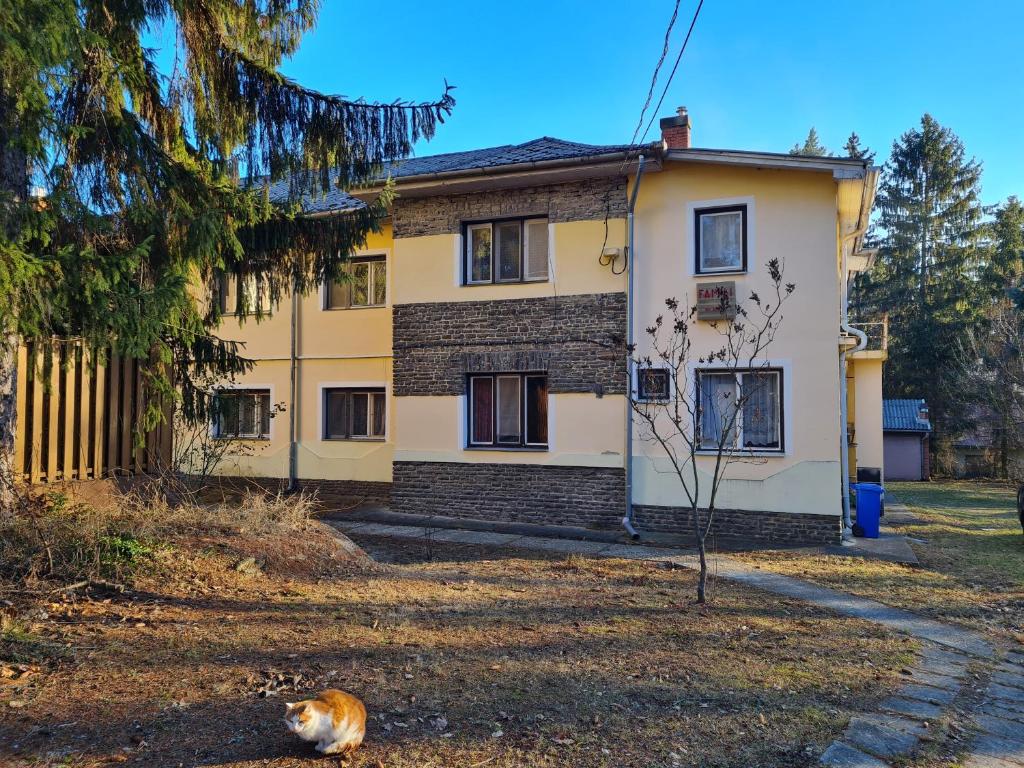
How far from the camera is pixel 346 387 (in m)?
14.2

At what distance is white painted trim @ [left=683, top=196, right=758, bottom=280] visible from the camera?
34.9 ft

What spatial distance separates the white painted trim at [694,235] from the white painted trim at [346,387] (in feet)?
20.7

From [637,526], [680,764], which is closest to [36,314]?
[680,764]

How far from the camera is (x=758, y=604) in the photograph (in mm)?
6703

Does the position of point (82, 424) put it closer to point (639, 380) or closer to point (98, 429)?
point (98, 429)

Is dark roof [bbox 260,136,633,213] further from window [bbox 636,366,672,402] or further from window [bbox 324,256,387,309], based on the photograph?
window [bbox 636,366,672,402]

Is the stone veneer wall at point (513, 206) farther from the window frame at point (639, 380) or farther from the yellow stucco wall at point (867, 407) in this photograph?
the yellow stucco wall at point (867, 407)

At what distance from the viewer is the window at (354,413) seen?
14.2 m

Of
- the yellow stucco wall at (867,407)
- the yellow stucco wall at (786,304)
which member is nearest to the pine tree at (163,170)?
the yellow stucco wall at (786,304)

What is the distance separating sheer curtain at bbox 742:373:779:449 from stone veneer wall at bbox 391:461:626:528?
2.10 metres

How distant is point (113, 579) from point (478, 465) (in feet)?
21.8

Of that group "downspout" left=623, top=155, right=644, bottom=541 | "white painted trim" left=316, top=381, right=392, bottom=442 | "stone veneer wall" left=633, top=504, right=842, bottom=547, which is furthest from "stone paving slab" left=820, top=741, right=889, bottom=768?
"white painted trim" left=316, top=381, right=392, bottom=442

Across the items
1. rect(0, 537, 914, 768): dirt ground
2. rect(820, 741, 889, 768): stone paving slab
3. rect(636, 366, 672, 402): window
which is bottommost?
rect(820, 741, 889, 768): stone paving slab

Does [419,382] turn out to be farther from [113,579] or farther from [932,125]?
[932,125]
